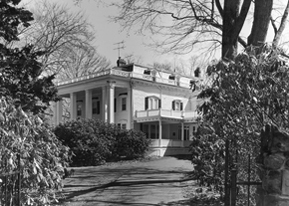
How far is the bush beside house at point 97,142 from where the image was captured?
22109 mm

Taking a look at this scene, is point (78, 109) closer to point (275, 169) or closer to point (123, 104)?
point (123, 104)

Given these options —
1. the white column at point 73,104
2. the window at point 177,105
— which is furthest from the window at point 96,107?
the window at point 177,105

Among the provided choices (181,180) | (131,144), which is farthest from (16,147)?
(131,144)

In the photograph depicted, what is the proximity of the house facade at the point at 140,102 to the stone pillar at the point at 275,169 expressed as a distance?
2538cm

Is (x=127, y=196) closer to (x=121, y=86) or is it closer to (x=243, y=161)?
(x=243, y=161)

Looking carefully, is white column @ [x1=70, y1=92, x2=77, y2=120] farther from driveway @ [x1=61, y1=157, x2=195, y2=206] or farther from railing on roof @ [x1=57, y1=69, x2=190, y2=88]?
driveway @ [x1=61, y1=157, x2=195, y2=206]

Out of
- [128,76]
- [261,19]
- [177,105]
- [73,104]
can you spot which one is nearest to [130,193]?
[261,19]

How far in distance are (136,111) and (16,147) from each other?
2934 cm

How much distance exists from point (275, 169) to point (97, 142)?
19.4 m

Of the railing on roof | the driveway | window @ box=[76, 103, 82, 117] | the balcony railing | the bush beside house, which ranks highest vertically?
the railing on roof

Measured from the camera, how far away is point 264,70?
348 cm

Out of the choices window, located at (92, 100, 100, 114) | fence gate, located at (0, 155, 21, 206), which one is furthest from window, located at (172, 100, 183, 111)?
fence gate, located at (0, 155, 21, 206)

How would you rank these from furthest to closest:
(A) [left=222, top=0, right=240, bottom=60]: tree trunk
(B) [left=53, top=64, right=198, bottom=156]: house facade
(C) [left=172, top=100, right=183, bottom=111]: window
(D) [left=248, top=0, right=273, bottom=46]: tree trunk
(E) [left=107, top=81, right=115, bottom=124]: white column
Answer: (C) [left=172, top=100, right=183, bottom=111]: window → (B) [left=53, top=64, right=198, bottom=156]: house facade → (E) [left=107, top=81, right=115, bottom=124]: white column → (A) [left=222, top=0, right=240, bottom=60]: tree trunk → (D) [left=248, top=0, right=273, bottom=46]: tree trunk

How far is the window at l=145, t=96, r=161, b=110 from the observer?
34.8 meters
